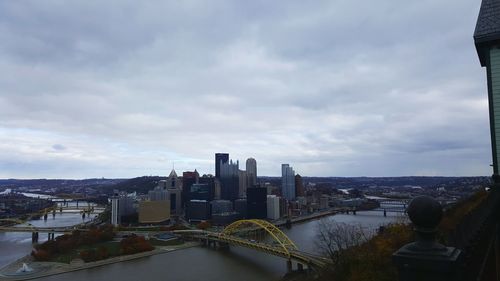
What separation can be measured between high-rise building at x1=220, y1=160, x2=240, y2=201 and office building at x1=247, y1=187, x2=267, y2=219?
52.8 feet

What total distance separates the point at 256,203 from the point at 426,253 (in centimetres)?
5255

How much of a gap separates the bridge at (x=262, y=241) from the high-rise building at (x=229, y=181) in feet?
81.2

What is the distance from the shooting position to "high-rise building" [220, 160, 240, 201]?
234 feet

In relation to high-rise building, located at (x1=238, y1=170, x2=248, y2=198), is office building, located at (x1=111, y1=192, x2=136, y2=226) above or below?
below

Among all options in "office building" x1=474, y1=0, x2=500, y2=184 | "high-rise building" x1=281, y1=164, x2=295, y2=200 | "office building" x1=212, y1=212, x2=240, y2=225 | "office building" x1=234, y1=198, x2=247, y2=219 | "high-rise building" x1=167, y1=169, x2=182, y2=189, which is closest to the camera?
"office building" x1=474, y1=0, x2=500, y2=184

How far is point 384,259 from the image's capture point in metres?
8.59

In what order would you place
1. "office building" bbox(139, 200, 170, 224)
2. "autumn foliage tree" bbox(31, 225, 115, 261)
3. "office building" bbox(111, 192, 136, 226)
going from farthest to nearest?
1. "office building" bbox(111, 192, 136, 226)
2. "office building" bbox(139, 200, 170, 224)
3. "autumn foliage tree" bbox(31, 225, 115, 261)

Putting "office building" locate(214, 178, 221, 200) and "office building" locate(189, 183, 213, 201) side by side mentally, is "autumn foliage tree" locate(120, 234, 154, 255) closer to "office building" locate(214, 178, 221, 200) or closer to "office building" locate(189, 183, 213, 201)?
"office building" locate(189, 183, 213, 201)

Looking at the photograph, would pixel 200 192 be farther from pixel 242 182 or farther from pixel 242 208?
pixel 242 182

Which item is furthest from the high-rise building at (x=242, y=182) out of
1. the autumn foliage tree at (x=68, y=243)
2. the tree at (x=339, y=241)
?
the tree at (x=339, y=241)

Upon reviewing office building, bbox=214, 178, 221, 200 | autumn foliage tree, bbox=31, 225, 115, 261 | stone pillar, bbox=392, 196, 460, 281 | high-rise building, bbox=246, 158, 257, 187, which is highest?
high-rise building, bbox=246, 158, 257, 187

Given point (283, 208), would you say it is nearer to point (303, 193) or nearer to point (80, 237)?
point (303, 193)

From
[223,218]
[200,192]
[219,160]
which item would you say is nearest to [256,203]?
[223,218]

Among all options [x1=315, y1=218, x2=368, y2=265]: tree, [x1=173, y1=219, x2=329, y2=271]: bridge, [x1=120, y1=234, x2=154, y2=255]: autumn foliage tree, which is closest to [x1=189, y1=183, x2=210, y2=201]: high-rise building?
[x1=173, y1=219, x2=329, y2=271]: bridge
